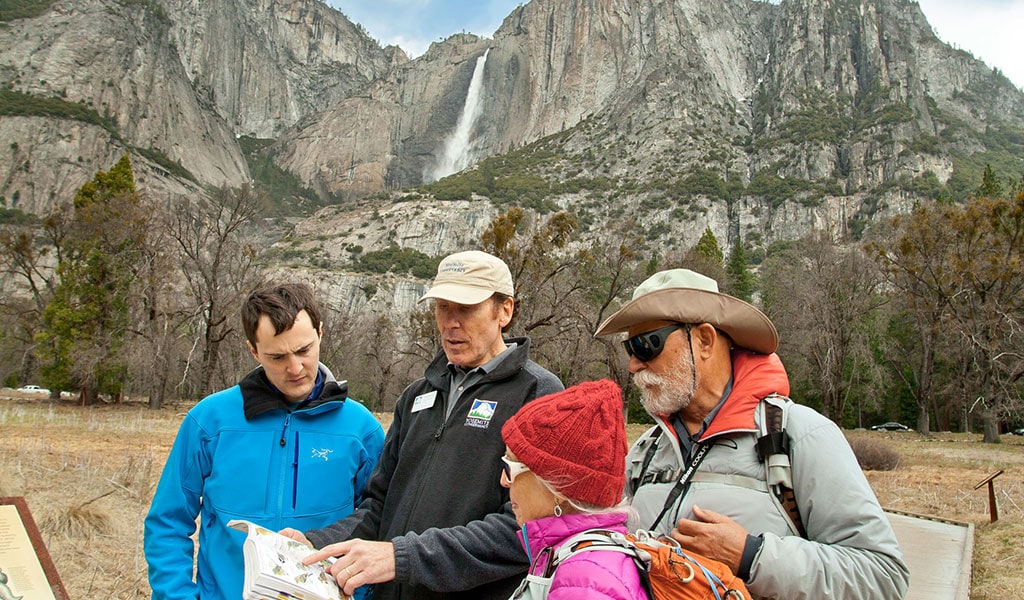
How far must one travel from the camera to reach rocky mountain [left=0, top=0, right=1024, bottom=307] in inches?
3206

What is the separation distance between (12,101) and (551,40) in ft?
289

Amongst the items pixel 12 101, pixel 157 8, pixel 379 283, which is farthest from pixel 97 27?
pixel 379 283

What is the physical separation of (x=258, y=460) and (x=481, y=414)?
0.93 m

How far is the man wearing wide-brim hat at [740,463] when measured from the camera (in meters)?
1.74

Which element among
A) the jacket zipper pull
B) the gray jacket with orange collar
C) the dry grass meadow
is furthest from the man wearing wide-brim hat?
the dry grass meadow

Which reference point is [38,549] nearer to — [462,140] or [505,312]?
[505,312]

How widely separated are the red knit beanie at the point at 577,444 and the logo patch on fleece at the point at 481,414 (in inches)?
23.3

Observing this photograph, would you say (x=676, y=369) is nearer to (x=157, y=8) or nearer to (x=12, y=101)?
(x=12, y=101)

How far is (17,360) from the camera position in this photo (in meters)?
33.4

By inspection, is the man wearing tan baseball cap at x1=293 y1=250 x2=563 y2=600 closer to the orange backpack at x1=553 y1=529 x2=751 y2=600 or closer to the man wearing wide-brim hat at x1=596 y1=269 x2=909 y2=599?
the man wearing wide-brim hat at x1=596 y1=269 x2=909 y2=599

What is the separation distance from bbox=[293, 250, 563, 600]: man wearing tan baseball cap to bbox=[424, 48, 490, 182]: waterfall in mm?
133122

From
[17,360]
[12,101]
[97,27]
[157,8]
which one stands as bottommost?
[17,360]

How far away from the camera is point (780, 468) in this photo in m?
1.87

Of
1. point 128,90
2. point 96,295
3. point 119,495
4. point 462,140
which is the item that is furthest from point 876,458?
point 462,140
